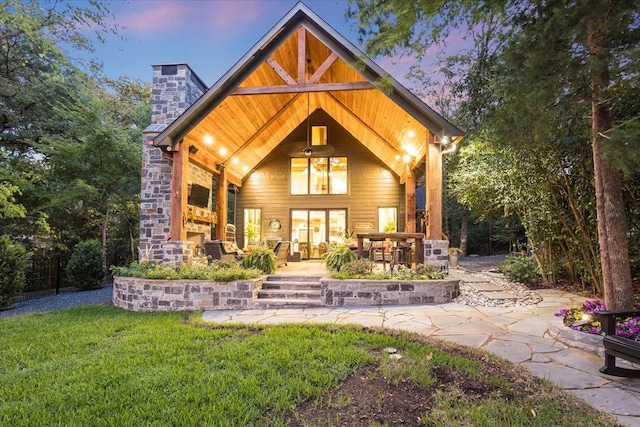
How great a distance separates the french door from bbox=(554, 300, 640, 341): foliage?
8363mm

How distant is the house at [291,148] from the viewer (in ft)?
23.6

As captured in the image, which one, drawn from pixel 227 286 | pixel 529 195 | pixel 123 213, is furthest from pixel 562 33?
pixel 123 213

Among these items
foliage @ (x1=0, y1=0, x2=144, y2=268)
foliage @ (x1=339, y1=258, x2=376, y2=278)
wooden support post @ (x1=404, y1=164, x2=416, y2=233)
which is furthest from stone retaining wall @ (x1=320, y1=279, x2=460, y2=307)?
foliage @ (x1=0, y1=0, x2=144, y2=268)

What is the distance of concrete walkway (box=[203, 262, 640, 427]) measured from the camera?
2.59 m

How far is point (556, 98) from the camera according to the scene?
12.0 feet

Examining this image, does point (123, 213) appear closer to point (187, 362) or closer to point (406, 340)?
point (187, 362)

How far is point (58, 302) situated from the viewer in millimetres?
7680

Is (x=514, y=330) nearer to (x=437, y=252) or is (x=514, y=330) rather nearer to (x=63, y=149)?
(x=437, y=252)

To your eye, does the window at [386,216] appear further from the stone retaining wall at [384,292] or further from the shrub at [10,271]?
the shrub at [10,271]

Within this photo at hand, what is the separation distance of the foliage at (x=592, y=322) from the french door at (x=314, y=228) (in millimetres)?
8363

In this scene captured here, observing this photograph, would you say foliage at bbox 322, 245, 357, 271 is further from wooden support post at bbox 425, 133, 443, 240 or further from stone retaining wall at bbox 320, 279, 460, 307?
wooden support post at bbox 425, 133, 443, 240

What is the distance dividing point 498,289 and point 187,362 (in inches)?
233

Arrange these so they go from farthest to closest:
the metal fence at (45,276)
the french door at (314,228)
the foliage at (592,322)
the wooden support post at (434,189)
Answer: the french door at (314,228) < the metal fence at (45,276) < the wooden support post at (434,189) < the foliage at (592,322)

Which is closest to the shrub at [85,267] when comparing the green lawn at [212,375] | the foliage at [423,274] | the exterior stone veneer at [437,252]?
the green lawn at [212,375]
